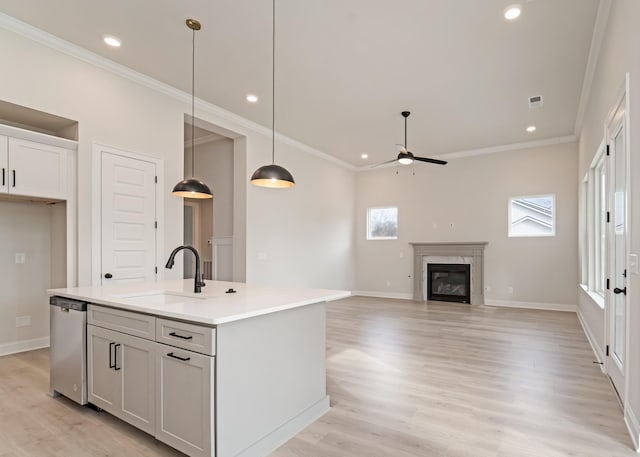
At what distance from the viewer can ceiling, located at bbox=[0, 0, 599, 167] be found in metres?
3.25

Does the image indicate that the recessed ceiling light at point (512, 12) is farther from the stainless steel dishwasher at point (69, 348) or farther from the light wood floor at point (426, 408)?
the stainless steel dishwasher at point (69, 348)

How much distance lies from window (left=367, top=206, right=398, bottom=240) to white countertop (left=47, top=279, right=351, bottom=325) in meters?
6.34

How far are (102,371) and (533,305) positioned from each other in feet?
24.7

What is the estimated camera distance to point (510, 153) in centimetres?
747

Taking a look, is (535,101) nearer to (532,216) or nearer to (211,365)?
(532,216)

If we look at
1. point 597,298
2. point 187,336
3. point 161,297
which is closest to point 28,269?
point 161,297

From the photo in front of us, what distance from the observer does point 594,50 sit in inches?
149

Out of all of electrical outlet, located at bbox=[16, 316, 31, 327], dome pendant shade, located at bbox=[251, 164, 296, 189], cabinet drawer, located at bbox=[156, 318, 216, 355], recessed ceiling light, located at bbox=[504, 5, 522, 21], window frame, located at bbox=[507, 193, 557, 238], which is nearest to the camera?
cabinet drawer, located at bbox=[156, 318, 216, 355]

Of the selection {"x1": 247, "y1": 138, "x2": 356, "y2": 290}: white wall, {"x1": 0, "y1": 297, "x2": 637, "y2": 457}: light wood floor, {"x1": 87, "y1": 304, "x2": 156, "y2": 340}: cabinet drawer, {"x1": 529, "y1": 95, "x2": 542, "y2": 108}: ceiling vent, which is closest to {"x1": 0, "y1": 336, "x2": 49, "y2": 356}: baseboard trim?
{"x1": 0, "y1": 297, "x2": 637, "y2": 457}: light wood floor

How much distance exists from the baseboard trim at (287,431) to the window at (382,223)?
663cm

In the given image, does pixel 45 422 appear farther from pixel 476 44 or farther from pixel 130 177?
pixel 476 44

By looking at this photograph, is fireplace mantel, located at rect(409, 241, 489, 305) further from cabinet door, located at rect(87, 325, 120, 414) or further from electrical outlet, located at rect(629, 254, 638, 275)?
cabinet door, located at rect(87, 325, 120, 414)

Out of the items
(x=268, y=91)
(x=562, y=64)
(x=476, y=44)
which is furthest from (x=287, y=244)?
(x=562, y=64)

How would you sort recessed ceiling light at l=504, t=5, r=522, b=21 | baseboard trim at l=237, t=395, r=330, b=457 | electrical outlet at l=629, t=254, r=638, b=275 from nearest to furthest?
baseboard trim at l=237, t=395, r=330, b=457 → electrical outlet at l=629, t=254, r=638, b=275 → recessed ceiling light at l=504, t=5, r=522, b=21
